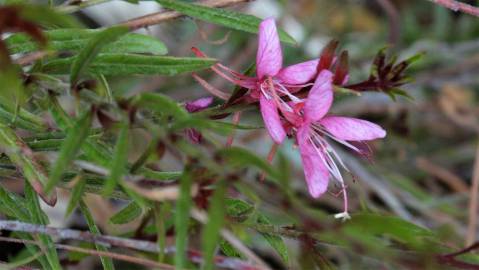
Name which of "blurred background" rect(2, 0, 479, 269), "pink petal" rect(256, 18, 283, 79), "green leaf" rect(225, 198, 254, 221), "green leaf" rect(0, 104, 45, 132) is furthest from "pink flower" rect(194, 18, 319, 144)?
"blurred background" rect(2, 0, 479, 269)

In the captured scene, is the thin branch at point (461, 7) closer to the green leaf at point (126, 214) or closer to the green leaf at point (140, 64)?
the green leaf at point (140, 64)

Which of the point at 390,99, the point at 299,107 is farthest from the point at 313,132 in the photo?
the point at 390,99

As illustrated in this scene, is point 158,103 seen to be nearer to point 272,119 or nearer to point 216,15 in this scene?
point 272,119

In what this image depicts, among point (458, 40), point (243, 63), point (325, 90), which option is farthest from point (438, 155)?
point (325, 90)

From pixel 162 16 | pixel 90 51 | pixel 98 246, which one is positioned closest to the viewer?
pixel 90 51

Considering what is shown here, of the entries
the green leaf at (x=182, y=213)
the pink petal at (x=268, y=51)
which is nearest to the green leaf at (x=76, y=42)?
the pink petal at (x=268, y=51)

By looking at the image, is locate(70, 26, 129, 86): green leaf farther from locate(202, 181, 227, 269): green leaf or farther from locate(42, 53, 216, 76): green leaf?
locate(202, 181, 227, 269): green leaf
